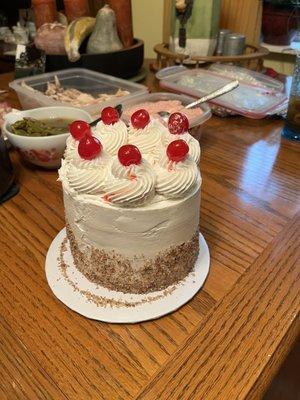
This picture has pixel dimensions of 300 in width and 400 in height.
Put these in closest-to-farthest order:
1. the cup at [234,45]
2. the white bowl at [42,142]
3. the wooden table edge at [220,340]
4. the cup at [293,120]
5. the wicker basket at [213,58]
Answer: the wooden table edge at [220,340]
the white bowl at [42,142]
the cup at [293,120]
the wicker basket at [213,58]
the cup at [234,45]

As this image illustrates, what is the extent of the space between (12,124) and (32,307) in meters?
0.50

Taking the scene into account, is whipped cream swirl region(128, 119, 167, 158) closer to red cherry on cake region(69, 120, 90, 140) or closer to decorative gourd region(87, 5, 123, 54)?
red cherry on cake region(69, 120, 90, 140)

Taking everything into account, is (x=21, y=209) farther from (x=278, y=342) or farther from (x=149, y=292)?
(x=278, y=342)

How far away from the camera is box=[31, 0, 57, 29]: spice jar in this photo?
1.44m

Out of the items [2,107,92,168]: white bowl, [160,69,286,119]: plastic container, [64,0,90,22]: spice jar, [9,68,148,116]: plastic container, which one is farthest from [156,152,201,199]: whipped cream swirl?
[64,0,90,22]: spice jar

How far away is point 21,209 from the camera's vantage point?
78cm

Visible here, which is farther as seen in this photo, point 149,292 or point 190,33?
point 190,33

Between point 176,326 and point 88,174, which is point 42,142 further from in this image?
point 176,326

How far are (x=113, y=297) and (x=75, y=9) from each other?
1.32 meters

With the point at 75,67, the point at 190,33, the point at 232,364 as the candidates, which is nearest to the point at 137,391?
the point at 232,364

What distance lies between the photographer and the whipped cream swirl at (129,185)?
0.49 m

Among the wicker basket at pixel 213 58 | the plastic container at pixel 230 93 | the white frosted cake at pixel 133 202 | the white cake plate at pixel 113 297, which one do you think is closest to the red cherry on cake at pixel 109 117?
the white frosted cake at pixel 133 202

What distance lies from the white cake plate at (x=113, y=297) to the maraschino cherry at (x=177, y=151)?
0.67 feet

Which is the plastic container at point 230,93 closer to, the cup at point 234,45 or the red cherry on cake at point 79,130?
the cup at point 234,45
